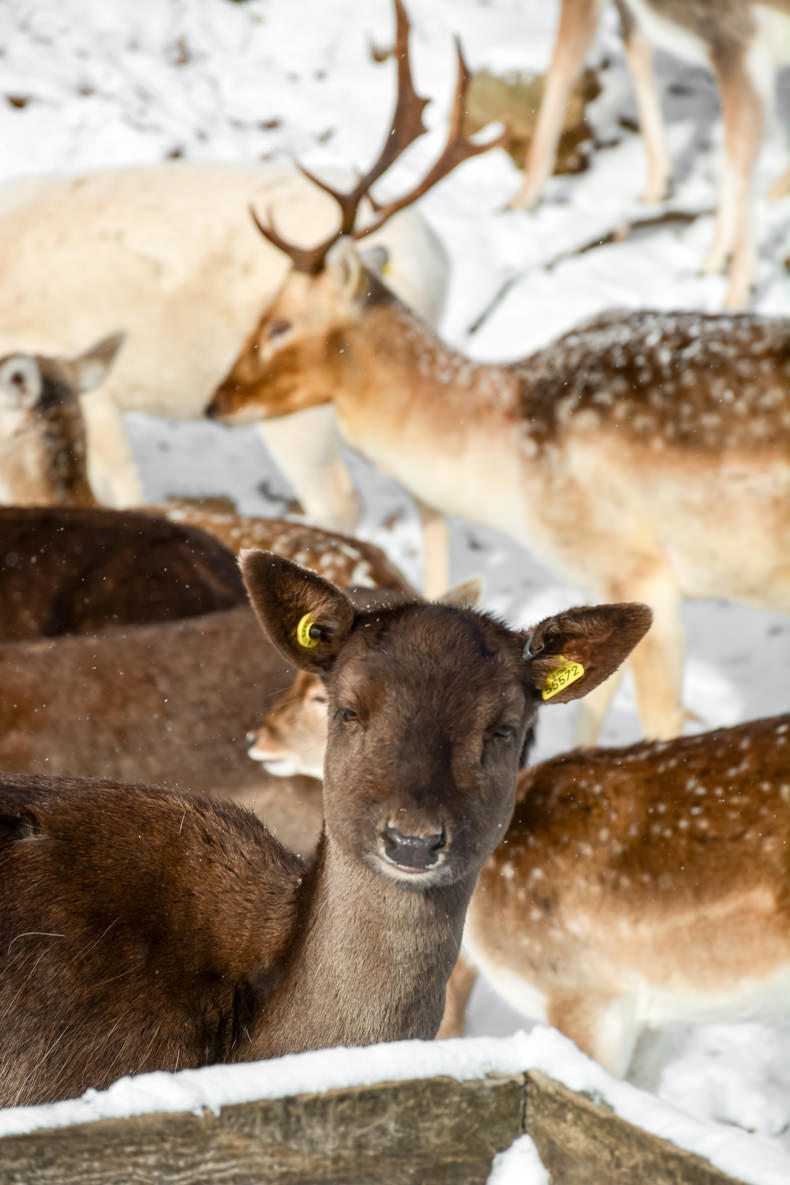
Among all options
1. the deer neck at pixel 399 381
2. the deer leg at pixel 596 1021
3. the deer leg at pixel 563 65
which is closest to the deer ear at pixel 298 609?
the deer leg at pixel 596 1021

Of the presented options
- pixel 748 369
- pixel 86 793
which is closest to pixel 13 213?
pixel 748 369

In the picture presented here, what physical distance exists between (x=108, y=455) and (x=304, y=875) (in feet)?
14.9

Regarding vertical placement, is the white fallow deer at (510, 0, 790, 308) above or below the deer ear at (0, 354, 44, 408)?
above

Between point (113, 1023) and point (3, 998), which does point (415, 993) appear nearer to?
point (113, 1023)

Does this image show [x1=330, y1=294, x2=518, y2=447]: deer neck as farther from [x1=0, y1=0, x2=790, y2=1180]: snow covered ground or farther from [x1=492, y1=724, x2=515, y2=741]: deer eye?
[x1=492, y1=724, x2=515, y2=741]: deer eye

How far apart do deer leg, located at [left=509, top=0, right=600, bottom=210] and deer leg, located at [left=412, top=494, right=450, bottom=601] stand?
123 inches

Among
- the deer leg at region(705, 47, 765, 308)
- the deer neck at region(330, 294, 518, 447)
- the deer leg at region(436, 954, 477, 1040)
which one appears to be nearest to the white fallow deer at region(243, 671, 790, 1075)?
the deer leg at region(436, 954, 477, 1040)

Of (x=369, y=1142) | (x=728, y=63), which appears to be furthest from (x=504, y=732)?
(x=728, y=63)

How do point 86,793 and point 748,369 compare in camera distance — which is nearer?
point 86,793

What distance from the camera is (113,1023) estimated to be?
2088mm

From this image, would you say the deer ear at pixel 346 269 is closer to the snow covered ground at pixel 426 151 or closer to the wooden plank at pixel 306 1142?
the snow covered ground at pixel 426 151

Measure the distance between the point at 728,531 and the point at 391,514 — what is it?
2469mm

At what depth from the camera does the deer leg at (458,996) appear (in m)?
3.61

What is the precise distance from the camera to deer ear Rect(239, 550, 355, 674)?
7.50 feet
